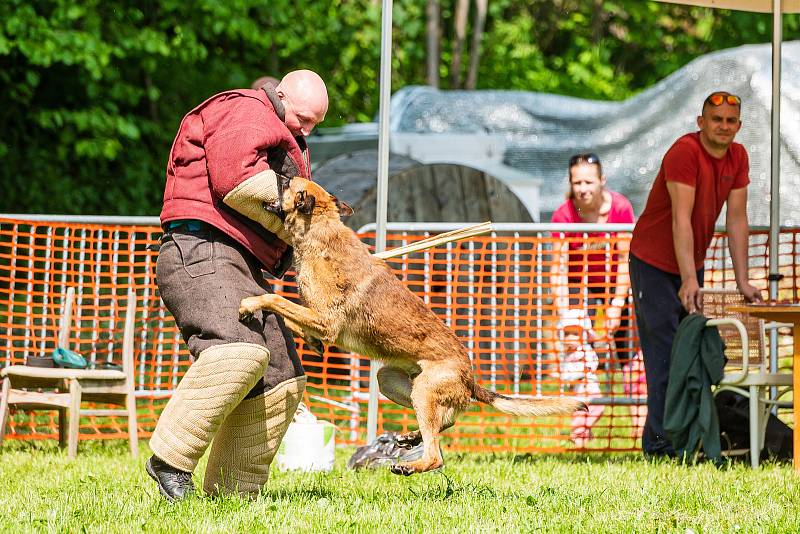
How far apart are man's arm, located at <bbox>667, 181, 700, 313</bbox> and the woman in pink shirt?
1136 millimetres

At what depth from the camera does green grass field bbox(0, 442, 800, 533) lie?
449cm

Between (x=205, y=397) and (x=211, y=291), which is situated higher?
(x=211, y=291)

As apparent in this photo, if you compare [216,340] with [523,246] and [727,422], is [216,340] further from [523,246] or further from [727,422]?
[523,246]

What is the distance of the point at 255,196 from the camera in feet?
15.2

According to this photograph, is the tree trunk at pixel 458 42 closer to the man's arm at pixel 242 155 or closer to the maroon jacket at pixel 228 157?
the maroon jacket at pixel 228 157

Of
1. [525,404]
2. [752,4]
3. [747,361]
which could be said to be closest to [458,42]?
[752,4]

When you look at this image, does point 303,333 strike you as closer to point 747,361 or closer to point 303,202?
point 303,202

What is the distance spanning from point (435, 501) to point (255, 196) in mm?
1603

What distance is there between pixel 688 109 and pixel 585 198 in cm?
552

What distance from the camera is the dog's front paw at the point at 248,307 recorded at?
469 cm

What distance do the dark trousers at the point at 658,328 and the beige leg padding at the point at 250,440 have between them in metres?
2.95

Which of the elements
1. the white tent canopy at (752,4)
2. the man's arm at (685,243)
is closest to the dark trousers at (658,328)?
the man's arm at (685,243)

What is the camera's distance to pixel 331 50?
1988 cm

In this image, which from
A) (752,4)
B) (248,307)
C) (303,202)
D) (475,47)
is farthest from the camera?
(475,47)
